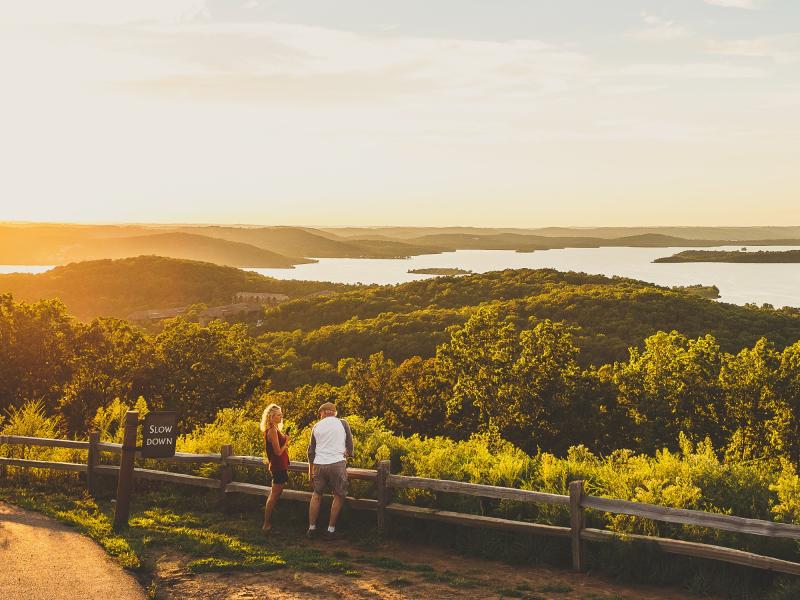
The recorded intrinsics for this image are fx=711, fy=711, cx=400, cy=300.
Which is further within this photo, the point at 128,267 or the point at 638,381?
the point at 128,267

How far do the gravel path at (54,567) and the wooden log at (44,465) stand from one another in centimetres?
203

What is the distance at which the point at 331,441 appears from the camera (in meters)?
10.1

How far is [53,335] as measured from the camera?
31.5 meters

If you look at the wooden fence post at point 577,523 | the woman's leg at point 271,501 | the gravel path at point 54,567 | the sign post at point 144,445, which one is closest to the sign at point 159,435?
the sign post at point 144,445

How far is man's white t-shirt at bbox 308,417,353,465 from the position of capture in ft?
33.1

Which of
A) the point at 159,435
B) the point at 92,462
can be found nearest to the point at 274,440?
the point at 159,435

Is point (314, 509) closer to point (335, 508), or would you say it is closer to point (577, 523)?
point (335, 508)

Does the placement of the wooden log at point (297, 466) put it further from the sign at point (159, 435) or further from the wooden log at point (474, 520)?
the sign at point (159, 435)

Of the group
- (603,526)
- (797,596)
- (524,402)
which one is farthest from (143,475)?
(524,402)

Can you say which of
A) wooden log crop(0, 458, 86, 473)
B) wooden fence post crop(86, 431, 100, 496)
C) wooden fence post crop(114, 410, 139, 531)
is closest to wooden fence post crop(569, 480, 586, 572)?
wooden fence post crop(114, 410, 139, 531)

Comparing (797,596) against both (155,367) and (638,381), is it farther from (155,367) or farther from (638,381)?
(155,367)

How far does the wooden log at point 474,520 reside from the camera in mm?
9148

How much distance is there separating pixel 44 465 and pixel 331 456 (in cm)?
661

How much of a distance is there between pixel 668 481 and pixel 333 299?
369 feet
